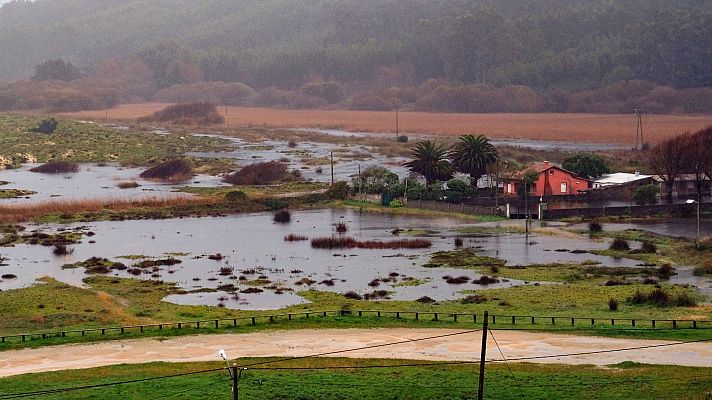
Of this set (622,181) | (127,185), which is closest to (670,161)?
(622,181)

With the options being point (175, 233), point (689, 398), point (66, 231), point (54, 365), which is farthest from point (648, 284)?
point (66, 231)

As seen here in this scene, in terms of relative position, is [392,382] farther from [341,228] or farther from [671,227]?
[671,227]

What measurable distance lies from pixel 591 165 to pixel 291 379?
70.8 m

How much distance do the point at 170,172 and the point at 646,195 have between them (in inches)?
2220

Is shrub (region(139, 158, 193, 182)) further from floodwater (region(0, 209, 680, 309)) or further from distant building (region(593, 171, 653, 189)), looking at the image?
distant building (region(593, 171, 653, 189))

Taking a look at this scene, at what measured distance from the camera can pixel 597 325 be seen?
45.7 meters

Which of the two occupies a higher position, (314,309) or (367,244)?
(367,244)

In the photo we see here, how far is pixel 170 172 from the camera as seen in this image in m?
124

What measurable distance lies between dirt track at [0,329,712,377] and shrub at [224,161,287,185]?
69.4 m

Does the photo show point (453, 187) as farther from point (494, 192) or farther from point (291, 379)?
point (291, 379)

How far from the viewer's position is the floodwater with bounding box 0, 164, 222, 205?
338 ft

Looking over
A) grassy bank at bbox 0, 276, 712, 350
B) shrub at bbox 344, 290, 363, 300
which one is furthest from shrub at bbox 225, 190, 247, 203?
shrub at bbox 344, 290, 363, 300

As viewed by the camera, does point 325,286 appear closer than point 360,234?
A: Yes

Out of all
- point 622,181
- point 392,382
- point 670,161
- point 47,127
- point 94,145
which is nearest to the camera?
point 392,382
